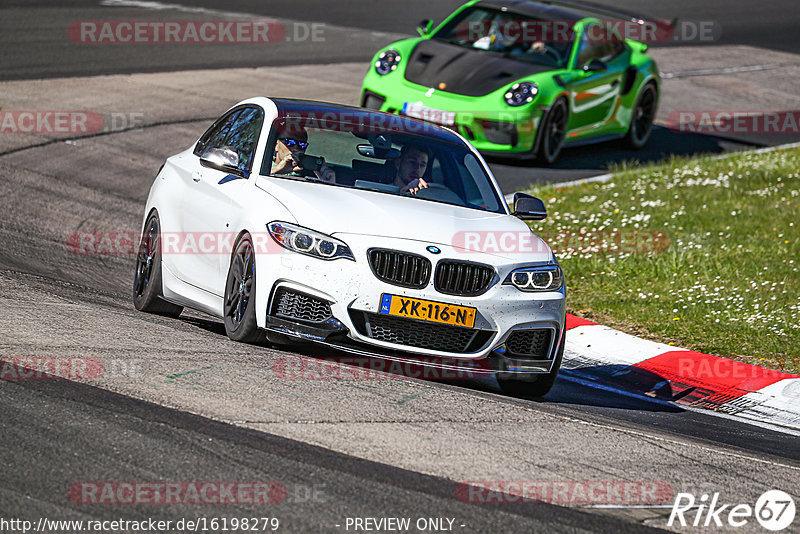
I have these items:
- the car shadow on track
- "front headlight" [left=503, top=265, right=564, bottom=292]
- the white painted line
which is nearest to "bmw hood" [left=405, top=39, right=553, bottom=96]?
the white painted line

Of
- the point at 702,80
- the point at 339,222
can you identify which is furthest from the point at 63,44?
the point at 339,222

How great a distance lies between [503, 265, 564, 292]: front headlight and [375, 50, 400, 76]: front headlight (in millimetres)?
8037

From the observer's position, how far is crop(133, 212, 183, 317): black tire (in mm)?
8734

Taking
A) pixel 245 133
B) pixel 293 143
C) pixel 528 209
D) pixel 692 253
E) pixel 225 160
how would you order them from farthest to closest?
pixel 692 253 → pixel 245 133 → pixel 528 209 → pixel 293 143 → pixel 225 160

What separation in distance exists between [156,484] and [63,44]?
15314mm

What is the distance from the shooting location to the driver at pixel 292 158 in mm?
8211

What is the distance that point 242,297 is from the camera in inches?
297

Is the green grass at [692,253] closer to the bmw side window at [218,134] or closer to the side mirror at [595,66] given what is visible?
the side mirror at [595,66]

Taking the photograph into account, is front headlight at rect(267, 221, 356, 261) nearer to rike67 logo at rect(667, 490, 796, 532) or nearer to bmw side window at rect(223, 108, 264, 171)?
bmw side window at rect(223, 108, 264, 171)

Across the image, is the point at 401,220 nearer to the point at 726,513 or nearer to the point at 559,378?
the point at 559,378

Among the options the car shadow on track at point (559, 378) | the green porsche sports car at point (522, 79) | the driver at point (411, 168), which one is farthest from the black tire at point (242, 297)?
the green porsche sports car at point (522, 79)

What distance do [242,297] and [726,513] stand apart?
316 cm

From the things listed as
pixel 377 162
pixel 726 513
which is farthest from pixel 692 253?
pixel 726 513

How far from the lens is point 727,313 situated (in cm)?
1034
